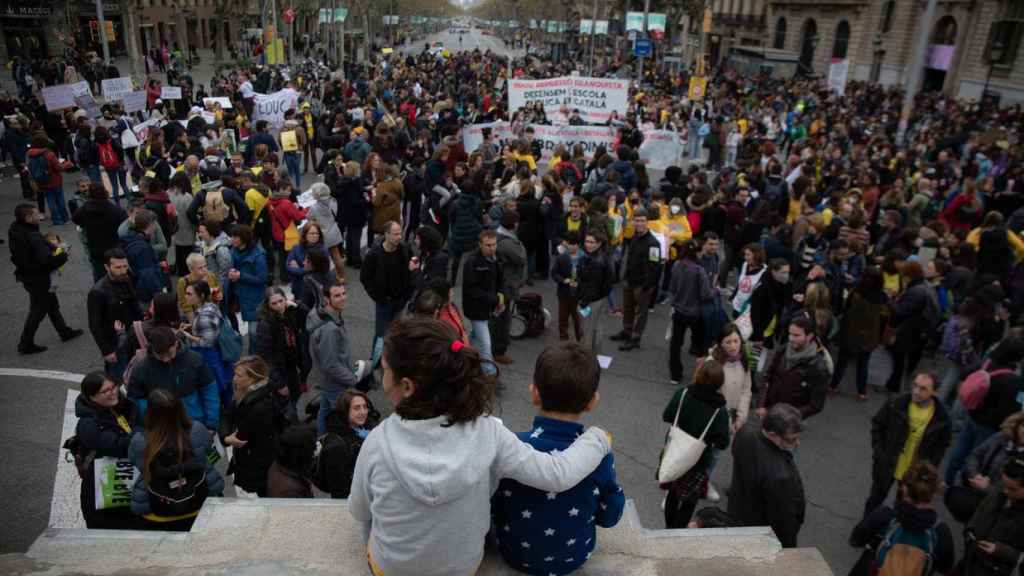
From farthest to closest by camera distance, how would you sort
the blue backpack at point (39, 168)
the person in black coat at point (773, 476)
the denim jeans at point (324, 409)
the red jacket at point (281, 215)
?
the blue backpack at point (39, 168) → the red jacket at point (281, 215) → the denim jeans at point (324, 409) → the person in black coat at point (773, 476)

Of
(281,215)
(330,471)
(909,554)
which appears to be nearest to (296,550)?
(330,471)

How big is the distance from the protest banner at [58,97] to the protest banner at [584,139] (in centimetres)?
845

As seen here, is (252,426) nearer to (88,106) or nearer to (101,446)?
(101,446)

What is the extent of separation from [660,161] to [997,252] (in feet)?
27.4

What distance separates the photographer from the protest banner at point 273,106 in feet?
50.7

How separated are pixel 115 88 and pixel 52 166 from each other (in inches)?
211

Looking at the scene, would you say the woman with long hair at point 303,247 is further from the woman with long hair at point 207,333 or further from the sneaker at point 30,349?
the sneaker at point 30,349

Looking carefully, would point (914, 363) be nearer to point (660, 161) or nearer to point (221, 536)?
point (221, 536)

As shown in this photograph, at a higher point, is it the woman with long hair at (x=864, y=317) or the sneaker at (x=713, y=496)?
the woman with long hair at (x=864, y=317)

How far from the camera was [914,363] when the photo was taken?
26.7 ft

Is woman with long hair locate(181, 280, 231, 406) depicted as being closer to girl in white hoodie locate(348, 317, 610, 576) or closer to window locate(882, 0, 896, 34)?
girl in white hoodie locate(348, 317, 610, 576)

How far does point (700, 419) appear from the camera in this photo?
4.53 meters

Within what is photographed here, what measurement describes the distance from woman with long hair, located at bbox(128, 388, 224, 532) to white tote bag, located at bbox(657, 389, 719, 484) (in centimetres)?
284

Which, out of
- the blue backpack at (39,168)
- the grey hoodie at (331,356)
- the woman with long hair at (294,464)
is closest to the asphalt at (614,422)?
the grey hoodie at (331,356)
